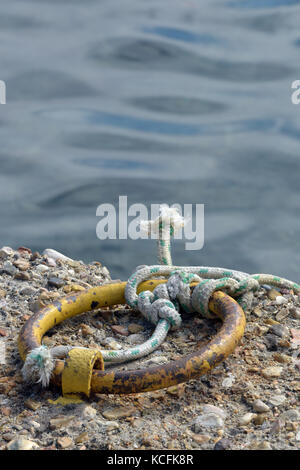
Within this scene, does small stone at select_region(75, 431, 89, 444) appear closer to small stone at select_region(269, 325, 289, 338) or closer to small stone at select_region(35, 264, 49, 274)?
small stone at select_region(269, 325, 289, 338)

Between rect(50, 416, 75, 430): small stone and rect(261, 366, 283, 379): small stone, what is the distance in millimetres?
637

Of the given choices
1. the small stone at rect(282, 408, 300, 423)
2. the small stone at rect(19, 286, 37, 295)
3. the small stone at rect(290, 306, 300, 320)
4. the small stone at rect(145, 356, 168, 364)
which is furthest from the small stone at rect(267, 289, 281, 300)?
the small stone at rect(19, 286, 37, 295)

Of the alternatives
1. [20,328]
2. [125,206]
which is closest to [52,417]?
[20,328]

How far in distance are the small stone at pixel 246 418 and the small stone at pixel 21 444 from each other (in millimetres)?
586

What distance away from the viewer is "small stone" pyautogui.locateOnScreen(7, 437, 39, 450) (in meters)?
1.72

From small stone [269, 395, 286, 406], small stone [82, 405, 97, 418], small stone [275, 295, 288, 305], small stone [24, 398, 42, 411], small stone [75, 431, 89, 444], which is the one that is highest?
small stone [275, 295, 288, 305]

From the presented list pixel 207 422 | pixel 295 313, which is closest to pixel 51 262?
pixel 295 313

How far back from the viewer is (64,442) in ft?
5.74

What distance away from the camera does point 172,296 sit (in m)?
2.30

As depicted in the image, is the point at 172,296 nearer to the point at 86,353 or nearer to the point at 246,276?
the point at 246,276

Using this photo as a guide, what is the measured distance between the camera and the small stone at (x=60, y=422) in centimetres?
182

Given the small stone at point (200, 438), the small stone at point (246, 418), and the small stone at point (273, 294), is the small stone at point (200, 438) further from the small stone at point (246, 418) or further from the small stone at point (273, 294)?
the small stone at point (273, 294)

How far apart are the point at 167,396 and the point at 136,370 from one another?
0.16 meters

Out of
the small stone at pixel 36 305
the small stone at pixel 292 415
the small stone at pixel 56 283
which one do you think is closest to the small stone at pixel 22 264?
the small stone at pixel 56 283
